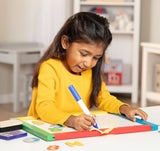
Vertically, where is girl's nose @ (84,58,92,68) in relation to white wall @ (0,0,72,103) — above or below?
below

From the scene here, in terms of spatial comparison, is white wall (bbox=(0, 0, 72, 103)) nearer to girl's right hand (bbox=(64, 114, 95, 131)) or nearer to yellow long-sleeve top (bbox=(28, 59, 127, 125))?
yellow long-sleeve top (bbox=(28, 59, 127, 125))

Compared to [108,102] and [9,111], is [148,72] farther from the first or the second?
[108,102]

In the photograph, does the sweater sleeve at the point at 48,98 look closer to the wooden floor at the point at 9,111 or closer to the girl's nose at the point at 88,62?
the girl's nose at the point at 88,62

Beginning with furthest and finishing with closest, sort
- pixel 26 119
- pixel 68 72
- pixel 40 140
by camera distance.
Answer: pixel 68 72 → pixel 26 119 → pixel 40 140

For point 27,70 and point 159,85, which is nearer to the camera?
point 159,85

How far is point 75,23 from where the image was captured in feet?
3.97

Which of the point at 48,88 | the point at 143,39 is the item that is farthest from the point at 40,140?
the point at 143,39

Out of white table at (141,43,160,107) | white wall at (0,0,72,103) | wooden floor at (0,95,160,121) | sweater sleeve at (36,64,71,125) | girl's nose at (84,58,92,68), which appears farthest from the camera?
white wall at (0,0,72,103)

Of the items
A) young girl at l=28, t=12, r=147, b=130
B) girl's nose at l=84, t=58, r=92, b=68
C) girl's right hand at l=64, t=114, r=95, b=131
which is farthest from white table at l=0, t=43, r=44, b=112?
girl's right hand at l=64, t=114, r=95, b=131

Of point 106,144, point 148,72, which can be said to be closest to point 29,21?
point 148,72

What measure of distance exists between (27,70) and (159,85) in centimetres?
141

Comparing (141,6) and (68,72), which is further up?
(141,6)

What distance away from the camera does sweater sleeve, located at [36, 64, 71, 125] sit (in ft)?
3.35

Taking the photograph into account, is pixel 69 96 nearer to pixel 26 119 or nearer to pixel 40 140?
pixel 26 119
